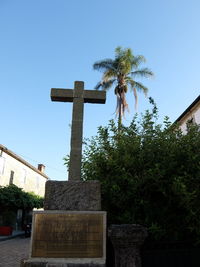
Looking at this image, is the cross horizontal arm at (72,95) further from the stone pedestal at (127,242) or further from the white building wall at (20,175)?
the white building wall at (20,175)

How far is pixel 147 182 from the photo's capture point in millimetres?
5301

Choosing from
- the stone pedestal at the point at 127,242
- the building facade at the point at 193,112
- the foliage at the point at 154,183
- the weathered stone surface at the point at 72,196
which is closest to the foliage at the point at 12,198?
the building facade at the point at 193,112

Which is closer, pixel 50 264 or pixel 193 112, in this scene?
pixel 50 264

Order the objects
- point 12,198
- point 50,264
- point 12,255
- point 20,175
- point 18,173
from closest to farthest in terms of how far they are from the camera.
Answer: point 50,264 < point 12,255 < point 12,198 < point 18,173 < point 20,175

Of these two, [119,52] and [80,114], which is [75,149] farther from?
[119,52]

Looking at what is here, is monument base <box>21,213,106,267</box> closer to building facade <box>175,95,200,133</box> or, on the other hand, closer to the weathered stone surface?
the weathered stone surface

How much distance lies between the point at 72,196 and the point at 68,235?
634mm

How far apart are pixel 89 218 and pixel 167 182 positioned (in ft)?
6.47

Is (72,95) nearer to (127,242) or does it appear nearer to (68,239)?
(68,239)

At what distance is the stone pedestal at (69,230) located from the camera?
4035 mm

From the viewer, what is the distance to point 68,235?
4.14 m

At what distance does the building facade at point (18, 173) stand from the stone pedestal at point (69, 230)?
17952mm

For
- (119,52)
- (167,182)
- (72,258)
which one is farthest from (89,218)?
(119,52)

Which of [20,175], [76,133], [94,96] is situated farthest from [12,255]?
[20,175]
